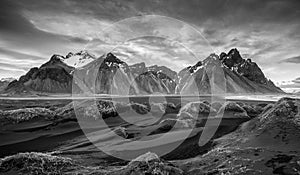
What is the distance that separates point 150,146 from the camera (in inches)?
515

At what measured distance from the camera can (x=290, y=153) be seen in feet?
28.6

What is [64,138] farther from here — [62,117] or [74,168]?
[74,168]

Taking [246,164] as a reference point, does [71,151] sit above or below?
below

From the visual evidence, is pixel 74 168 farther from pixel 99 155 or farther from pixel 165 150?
pixel 165 150

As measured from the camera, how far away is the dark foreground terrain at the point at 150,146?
8.00 meters

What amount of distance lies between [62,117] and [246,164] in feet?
62.8

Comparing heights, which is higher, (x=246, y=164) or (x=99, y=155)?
(x=246, y=164)

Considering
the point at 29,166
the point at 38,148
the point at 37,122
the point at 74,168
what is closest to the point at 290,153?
the point at 74,168

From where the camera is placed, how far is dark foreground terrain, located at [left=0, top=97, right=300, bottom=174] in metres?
8.00

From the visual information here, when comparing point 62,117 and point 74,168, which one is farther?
point 62,117

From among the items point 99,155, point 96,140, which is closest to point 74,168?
point 99,155

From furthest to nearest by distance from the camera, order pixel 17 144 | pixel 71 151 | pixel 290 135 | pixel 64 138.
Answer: pixel 64 138 < pixel 17 144 < pixel 71 151 < pixel 290 135

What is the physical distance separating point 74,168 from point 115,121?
46.7 feet

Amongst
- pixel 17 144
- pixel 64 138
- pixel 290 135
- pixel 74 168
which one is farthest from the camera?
pixel 64 138
